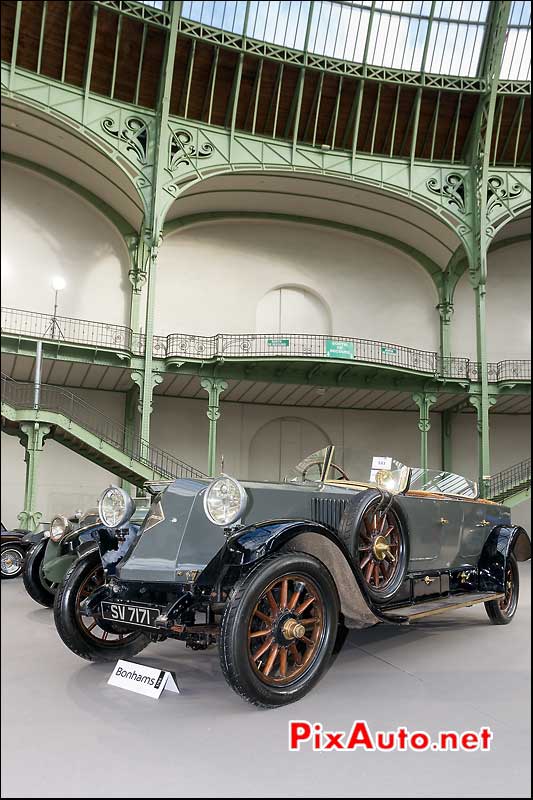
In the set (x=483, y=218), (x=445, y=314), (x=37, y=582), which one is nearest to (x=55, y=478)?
(x=37, y=582)

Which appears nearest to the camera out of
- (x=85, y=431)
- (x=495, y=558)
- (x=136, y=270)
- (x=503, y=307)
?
(x=495, y=558)

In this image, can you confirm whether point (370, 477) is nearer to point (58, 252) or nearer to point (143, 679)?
point (143, 679)

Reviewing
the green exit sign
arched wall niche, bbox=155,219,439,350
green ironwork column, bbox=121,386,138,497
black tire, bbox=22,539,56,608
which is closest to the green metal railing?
arched wall niche, bbox=155,219,439,350

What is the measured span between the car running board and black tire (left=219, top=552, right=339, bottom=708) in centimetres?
67

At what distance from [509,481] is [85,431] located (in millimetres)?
14965

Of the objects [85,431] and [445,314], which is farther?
[445,314]

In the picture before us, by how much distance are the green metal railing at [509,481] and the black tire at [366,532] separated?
1610 centimetres

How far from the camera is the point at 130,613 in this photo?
156 inches

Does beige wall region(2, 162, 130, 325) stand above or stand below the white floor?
above

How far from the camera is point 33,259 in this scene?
782 inches

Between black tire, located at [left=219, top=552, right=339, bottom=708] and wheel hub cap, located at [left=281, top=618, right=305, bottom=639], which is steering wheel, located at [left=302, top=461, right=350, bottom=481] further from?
wheel hub cap, located at [left=281, top=618, right=305, bottom=639]

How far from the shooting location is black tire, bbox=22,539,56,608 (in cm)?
681

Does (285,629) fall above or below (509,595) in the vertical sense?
above

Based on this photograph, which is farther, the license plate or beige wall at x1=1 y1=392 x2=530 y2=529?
beige wall at x1=1 y1=392 x2=530 y2=529
